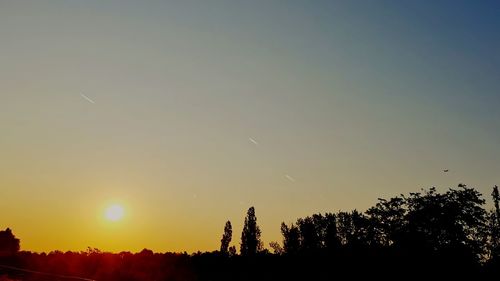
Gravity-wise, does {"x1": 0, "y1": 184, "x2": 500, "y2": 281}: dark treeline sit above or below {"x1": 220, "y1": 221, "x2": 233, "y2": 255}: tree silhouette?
below

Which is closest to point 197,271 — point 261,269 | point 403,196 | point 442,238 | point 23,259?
point 261,269

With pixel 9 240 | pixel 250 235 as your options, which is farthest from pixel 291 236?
pixel 9 240

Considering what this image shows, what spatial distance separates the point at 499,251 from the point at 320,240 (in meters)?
52.2

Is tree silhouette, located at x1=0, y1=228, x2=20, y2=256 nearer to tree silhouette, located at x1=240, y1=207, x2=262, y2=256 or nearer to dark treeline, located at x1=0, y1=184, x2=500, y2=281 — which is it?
dark treeline, located at x1=0, y1=184, x2=500, y2=281

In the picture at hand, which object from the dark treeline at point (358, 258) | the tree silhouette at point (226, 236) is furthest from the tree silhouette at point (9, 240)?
the tree silhouette at point (226, 236)

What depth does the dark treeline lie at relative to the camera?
94.3 feet

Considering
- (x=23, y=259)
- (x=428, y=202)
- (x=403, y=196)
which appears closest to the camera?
(x=23, y=259)

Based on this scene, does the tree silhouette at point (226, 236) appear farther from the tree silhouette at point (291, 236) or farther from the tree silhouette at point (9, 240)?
the tree silhouette at point (9, 240)

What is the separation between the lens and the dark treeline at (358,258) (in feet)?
94.3

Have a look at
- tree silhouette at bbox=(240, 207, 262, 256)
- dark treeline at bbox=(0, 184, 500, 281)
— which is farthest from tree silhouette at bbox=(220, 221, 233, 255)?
dark treeline at bbox=(0, 184, 500, 281)

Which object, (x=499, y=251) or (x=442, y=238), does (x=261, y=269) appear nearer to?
(x=442, y=238)

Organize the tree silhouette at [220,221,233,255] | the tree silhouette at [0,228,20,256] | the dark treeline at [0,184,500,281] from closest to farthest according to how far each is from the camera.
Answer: the dark treeline at [0,184,500,281] < the tree silhouette at [0,228,20,256] < the tree silhouette at [220,221,233,255]

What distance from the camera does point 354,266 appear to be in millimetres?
33562

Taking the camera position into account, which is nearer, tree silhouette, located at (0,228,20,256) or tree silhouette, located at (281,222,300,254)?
tree silhouette, located at (0,228,20,256)
